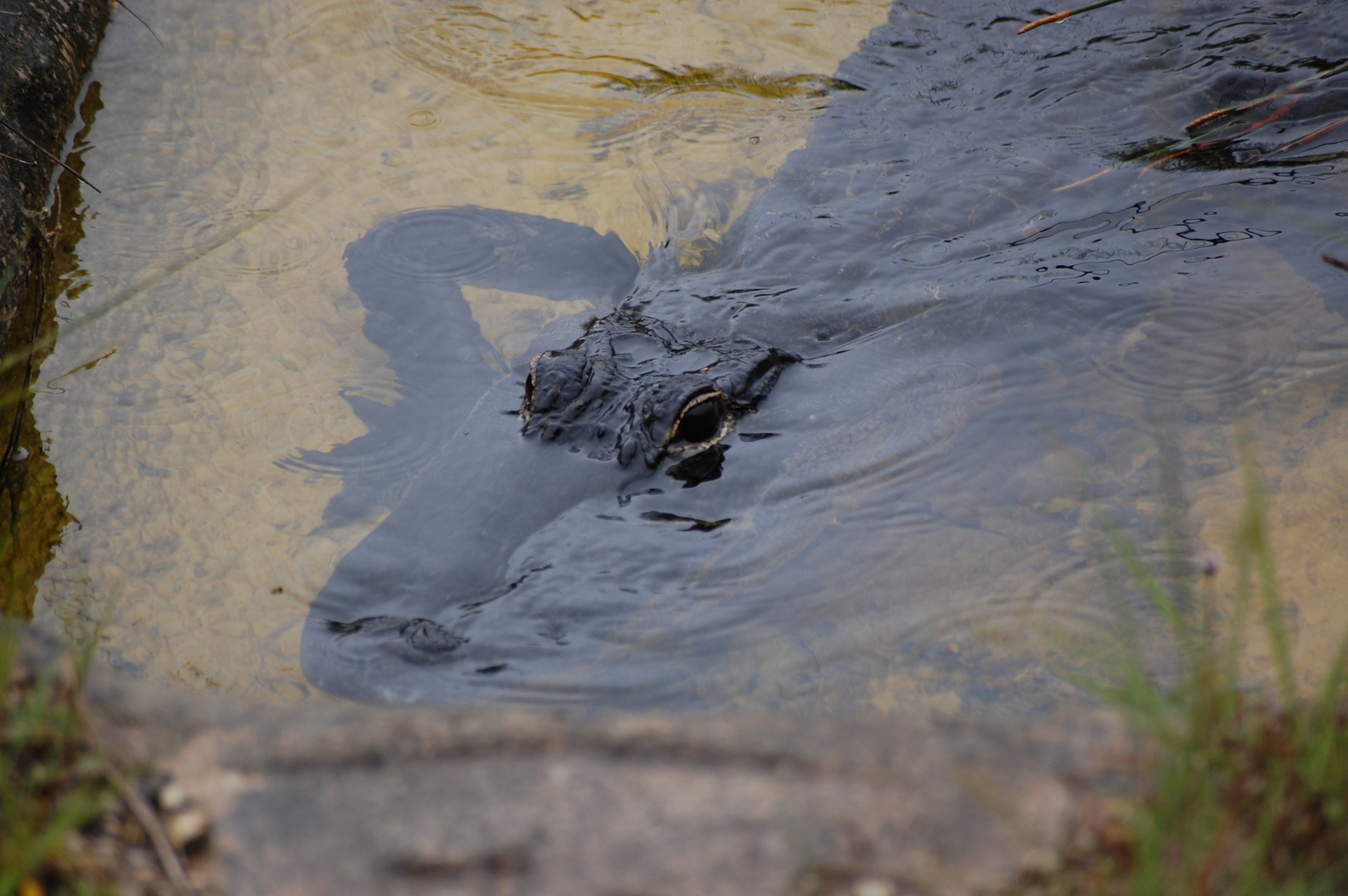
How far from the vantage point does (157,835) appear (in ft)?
4.23

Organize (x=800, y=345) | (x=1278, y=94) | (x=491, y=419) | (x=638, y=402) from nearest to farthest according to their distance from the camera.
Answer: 1. (x=1278, y=94)
2. (x=638, y=402)
3. (x=491, y=419)
4. (x=800, y=345)

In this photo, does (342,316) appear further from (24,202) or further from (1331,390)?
(1331,390)

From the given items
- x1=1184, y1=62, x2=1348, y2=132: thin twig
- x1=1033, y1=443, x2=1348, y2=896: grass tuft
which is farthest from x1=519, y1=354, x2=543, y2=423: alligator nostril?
x1=1184, y1=62, x2=1348, y2=132: thin twig

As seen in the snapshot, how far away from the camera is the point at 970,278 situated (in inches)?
177

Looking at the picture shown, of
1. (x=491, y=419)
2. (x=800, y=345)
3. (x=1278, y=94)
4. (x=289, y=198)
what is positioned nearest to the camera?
(x=1278, y=94)

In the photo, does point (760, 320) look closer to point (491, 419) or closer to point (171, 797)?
point (491, 419)

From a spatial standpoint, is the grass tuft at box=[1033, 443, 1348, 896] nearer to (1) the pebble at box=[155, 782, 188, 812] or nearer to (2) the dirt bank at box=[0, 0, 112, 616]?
(1) the pebble at box=[155, 782, 188, 812]

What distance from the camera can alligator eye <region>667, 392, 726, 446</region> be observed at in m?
3.31

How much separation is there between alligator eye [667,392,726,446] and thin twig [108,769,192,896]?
85.4 inches

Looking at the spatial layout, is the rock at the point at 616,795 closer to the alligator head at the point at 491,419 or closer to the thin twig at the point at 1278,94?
the alligator head at the point at 491,419

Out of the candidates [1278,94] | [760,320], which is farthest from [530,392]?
[1278,94]

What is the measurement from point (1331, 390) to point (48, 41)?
21.9 ft

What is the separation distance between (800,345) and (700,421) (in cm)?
105

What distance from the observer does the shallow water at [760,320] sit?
279 cm
